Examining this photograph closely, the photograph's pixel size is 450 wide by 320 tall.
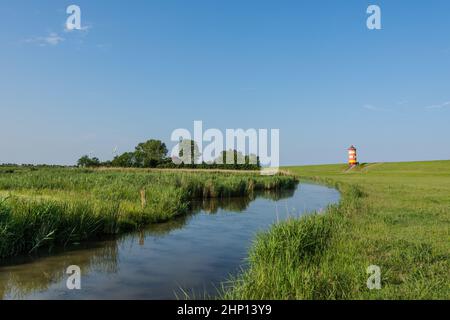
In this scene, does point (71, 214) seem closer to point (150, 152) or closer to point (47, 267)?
point (47, 267)

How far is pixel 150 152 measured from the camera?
87.9 metres

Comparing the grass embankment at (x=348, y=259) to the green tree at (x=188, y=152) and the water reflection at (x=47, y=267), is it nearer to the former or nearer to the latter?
the water reflection at (x=47, y=267)

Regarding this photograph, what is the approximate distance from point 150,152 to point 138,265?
8016 cm

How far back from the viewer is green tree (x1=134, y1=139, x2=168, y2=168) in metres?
85.3

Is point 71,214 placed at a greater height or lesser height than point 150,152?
lesser

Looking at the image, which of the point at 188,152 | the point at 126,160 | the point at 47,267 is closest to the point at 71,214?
the point at 47,267

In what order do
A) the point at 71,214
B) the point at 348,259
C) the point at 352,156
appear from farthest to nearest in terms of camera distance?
the point at 352,156
the point at 71,214
the point at 348,259

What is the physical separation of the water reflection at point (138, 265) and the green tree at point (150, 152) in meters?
72.1

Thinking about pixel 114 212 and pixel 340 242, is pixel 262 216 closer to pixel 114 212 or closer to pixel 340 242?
pixel 114 212

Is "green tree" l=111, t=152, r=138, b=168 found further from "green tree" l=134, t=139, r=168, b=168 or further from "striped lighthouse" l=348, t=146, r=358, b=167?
"striped lighthouse" l=348, t=146, r=358, b=167
